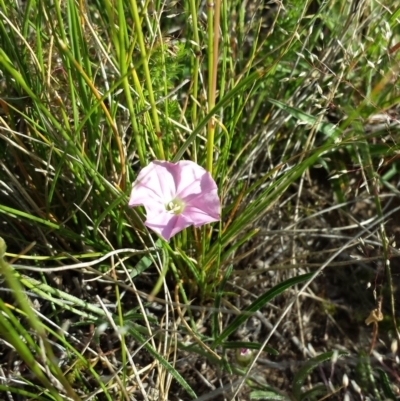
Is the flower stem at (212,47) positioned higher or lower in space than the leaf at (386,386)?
higher

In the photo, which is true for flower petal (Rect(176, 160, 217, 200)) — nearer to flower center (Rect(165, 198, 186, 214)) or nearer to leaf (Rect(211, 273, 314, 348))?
flower center (Rect(165, 198, 186, 214))

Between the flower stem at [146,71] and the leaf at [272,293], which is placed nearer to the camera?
the flower stem at [146,71]

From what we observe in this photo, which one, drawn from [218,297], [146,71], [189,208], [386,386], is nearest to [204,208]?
[189,208]

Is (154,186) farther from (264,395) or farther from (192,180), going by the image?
(264,395)

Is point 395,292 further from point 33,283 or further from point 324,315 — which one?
point 33,283

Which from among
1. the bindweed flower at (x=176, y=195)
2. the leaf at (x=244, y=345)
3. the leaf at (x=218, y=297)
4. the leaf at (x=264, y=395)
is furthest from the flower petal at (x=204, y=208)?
the leaf at (x=264, y=395)

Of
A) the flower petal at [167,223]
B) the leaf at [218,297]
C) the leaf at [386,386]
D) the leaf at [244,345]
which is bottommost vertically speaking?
the leaf at [386,386]

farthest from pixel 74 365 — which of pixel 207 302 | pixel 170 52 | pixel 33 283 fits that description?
pixel 170 52

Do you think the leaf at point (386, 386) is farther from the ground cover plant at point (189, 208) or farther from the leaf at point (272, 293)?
the leaf at point (272, 293)
